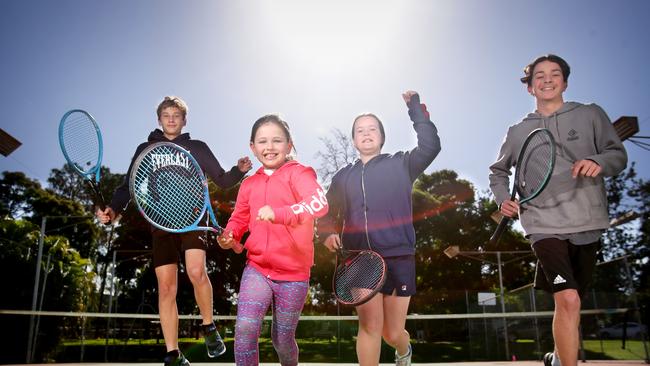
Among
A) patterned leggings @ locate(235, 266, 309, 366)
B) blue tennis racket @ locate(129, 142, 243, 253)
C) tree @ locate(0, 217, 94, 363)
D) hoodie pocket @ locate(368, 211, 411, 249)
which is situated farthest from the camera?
tree @ locate(0, 217, 94, 363)

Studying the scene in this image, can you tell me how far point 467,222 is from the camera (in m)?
28.4

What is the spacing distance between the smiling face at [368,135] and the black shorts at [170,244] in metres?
1.53

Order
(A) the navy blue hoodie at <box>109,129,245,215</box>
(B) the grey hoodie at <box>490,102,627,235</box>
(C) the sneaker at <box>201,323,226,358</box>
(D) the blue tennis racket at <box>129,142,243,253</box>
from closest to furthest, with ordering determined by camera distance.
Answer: (B) the grey hoodie at <box>490,102,627,235</box>
(D) the blue tennis racket at <box>129,142,243,253</box>
(C) the sneaker at <box>201,323,226,358</box>
(A) the navy blue hoodie at <box>109,129,245,215</box>

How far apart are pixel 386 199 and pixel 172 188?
5.63 ft

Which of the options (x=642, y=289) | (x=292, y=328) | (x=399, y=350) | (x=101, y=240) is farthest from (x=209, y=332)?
(x=101, y=240)

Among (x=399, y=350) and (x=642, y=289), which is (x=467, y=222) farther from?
(x=399, y=350)

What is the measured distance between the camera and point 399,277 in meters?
3.80

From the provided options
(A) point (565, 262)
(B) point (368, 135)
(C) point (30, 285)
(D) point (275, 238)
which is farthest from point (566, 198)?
(C) point (30, 285)

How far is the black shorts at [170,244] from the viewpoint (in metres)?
4.33

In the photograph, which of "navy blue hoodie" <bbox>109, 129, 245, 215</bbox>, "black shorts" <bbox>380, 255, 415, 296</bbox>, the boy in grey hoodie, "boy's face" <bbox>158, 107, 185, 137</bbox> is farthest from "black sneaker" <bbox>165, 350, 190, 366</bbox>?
the boy in grey hoodie

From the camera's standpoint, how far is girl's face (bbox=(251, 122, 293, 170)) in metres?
3.65

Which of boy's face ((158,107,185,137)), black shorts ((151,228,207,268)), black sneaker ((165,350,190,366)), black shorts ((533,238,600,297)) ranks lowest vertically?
black sneaker ((165,350,190,366))

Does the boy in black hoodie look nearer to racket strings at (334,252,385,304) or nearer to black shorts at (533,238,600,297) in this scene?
racket strings at (334,252,385,304)

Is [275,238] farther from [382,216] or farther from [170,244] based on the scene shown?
[170,244]
